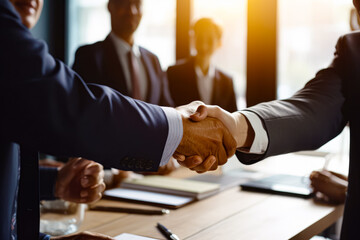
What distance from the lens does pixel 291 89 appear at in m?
4.69

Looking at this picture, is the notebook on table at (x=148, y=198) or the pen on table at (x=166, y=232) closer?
the pen on table at (x=166, y=232)

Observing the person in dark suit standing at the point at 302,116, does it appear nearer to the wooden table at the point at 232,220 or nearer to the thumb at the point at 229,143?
the thumb at the point at 229,143

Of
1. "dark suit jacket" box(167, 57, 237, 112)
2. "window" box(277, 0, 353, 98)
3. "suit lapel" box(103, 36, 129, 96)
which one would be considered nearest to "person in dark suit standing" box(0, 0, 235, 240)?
"suit lapel" box(103, 36, 129, 96)

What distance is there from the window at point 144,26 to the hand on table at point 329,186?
116 inches

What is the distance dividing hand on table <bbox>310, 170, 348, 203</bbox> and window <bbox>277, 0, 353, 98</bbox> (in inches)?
108

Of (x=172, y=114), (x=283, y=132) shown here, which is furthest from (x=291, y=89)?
(x=172, y=114)

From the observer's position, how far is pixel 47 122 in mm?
866

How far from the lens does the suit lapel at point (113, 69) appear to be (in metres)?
3.09

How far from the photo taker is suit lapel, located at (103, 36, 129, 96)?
10.1 feet

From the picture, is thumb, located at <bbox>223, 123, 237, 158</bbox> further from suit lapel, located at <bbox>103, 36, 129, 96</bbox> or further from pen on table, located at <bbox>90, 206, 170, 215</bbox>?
suit lapel, located at <bbox>103, 36, 129, 96</bbox>

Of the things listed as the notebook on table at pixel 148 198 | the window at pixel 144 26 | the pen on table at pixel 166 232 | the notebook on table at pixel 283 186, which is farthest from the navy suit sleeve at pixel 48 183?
the window at pixel 144 26

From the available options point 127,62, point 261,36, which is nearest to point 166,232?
point 127,62

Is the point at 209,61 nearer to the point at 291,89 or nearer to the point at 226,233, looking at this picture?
the point at 291,89

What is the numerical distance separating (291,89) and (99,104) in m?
4.00
